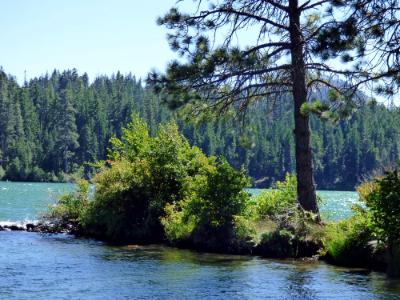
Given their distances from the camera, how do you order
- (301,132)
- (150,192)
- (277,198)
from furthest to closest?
(150,192), (277,198), (301,132)

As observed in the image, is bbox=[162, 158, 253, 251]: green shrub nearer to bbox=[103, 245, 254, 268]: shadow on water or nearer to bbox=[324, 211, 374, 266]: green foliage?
bbox=[103, 245, 254, 268]: shadow on water

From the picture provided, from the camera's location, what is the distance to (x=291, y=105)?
2416cm

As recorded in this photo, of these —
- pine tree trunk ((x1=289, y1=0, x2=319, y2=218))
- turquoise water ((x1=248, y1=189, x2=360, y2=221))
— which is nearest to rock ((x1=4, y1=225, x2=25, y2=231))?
turquoise water ((x1=248, y1=189, x2=360, y2=221))

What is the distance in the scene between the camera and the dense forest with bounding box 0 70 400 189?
13838cm

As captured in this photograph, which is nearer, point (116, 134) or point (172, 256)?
point (172, 256)

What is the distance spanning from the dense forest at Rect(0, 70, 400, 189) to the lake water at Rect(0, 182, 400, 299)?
111022 mm

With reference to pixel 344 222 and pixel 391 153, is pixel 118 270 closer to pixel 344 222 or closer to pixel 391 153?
pixel 344 222

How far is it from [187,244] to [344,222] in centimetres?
568

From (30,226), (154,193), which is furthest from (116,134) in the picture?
(154,193)

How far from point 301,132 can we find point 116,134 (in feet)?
442

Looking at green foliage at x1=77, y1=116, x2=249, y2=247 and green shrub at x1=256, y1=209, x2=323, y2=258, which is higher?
green foliage at x1=77, y1=116, x2=249, y2=247

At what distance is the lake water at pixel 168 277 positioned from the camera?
1447cm

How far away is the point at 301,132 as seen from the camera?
Answer: 877 inches

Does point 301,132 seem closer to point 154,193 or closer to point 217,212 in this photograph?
point 217,212
